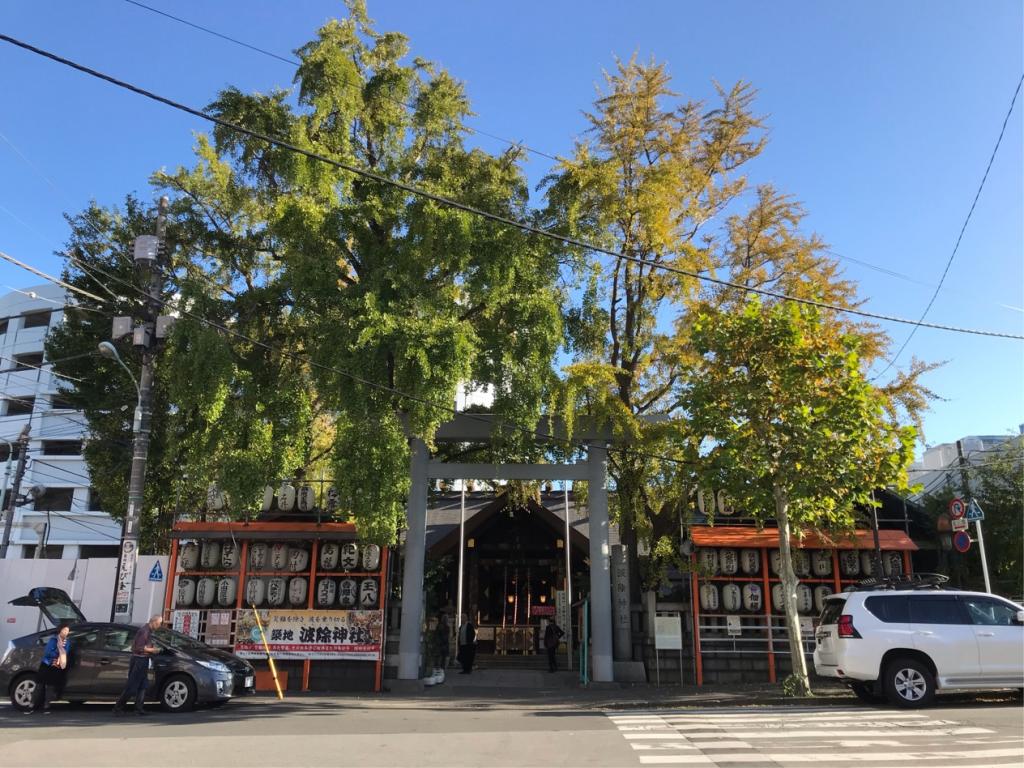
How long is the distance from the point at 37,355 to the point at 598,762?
44.6 m

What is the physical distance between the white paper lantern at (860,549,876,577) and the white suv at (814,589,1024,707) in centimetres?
589

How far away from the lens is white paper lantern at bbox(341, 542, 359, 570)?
16859 mm

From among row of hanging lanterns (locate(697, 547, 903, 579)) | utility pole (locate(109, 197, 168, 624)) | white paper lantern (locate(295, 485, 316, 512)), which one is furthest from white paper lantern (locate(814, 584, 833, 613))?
utility pole (locate(109, 197, 168, 624))

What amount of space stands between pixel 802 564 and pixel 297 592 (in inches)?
466

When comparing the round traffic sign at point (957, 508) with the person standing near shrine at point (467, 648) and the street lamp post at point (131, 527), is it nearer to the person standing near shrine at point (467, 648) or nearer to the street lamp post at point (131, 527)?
the person standing near shrine at point (467, 648)

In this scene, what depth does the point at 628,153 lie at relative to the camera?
17359mm

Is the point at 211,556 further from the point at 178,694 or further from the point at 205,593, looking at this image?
the point at 178,694

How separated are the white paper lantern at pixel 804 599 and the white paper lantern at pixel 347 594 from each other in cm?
1030

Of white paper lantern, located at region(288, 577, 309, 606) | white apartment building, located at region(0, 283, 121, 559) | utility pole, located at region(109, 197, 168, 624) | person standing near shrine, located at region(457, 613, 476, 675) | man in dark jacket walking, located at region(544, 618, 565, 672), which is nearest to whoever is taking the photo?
utility pole, located at region(109, 197, 168, 624)

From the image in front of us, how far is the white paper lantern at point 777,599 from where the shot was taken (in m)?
16.9

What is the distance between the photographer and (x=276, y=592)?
1675 cm

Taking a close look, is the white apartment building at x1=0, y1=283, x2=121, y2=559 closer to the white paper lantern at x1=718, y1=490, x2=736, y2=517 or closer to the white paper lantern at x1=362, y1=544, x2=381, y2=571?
the white paper lantern at x1=362, y1=544, x2=381, y2=571

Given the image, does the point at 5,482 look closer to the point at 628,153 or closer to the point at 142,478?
the point at 142,478

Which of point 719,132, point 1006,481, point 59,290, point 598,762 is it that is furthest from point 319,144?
point 59,290
